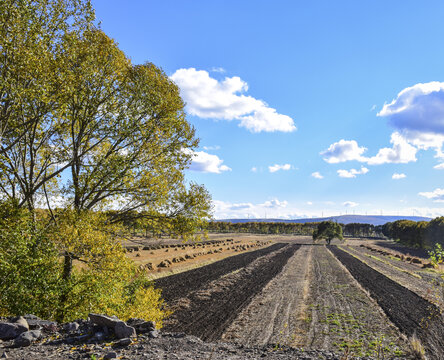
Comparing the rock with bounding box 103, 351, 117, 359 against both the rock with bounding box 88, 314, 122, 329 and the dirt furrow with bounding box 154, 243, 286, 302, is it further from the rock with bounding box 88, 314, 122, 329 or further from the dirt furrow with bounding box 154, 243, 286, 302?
the dirt furrow with bounding box 154, 243, 286, 302

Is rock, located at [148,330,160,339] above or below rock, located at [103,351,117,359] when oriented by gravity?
below

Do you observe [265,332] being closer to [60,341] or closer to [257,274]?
[60,341]

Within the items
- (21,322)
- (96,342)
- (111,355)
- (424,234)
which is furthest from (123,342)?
(424,234)

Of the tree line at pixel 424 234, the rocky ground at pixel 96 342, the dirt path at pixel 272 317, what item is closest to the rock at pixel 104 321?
the rocky ground at pixel 96 342

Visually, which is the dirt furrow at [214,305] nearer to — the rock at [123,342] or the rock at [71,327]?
the rock at [123,342]

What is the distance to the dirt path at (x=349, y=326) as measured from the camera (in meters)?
17.5

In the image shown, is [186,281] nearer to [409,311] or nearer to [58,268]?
[409,311]

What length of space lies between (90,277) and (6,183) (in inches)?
289

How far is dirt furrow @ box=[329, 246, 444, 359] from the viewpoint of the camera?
19578 mm

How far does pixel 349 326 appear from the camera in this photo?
2128cm

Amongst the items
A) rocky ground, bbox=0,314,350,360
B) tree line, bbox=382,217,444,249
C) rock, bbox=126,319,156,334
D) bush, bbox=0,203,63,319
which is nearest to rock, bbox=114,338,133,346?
rocky ground, bbox=0,314,350,360

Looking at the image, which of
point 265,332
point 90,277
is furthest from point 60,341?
point 265,332

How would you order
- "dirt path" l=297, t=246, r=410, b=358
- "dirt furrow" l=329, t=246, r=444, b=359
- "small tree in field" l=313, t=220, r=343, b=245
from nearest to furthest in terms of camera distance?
"dirt path" l=297, t=246, r=410, b=358, "dirt furrow" l=329, t=246, r=444, b=359, "small tree in field" l=313, t=220, r=343, b=245

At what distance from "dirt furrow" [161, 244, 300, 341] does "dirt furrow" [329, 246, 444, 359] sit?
1304 centimetres
